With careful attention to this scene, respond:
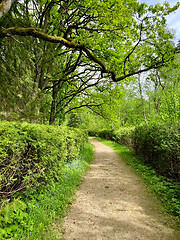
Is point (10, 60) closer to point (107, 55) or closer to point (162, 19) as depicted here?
point (107, 55)

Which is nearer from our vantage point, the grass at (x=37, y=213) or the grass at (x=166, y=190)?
the grass at (x=37, y=213)

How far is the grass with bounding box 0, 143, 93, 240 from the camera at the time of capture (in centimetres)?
250

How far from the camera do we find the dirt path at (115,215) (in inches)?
123

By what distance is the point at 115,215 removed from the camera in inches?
150

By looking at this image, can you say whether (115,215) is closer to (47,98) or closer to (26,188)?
(26,188)

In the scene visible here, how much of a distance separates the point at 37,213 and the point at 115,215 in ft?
6.52

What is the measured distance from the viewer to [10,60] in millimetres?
6090

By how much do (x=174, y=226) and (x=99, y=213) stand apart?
1812mm

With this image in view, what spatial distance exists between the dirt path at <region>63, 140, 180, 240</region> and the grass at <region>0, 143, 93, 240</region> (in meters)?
0.29

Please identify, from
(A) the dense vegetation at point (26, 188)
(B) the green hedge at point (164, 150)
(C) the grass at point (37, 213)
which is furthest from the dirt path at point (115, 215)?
(B) the green hedge at point (164, 150)

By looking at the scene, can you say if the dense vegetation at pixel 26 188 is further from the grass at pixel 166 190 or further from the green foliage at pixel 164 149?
the green foliage at pixel 164 149

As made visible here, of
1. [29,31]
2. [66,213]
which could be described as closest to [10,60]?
[29,31]

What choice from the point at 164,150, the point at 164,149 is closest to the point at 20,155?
the point at 164,149

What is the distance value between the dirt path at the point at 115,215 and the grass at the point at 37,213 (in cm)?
29
